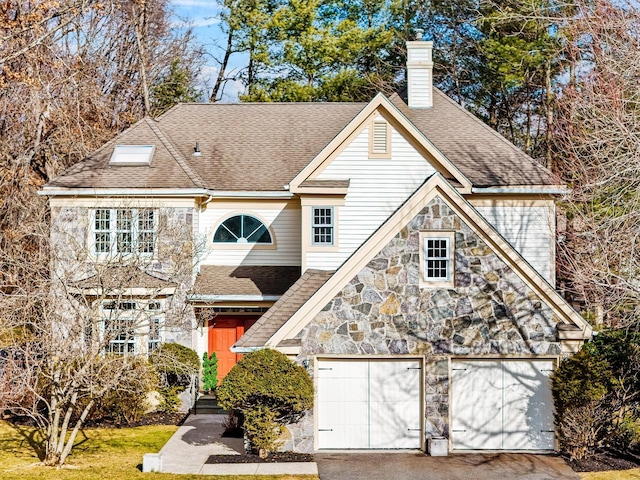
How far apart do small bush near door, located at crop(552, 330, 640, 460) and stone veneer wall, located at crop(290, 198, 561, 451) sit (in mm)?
677

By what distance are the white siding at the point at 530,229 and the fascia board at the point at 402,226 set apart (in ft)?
20.0

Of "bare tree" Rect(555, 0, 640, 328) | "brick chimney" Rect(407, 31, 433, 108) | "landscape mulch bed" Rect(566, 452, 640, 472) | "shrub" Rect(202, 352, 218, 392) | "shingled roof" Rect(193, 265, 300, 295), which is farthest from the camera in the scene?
"brick chimney" Rect(407, 31, 433, 108)

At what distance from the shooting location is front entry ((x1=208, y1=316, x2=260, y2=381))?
23422mm

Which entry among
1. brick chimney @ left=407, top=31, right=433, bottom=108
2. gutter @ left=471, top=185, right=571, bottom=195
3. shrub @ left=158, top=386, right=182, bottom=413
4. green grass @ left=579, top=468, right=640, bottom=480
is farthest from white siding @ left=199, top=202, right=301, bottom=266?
green grass @ left=579, top=468, right=640, bottom=480

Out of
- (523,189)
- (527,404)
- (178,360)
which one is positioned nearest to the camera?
(527,404)

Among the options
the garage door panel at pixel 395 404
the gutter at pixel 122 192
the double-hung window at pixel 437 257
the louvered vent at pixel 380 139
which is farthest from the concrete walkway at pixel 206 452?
the louvered vent at pixel 380 139

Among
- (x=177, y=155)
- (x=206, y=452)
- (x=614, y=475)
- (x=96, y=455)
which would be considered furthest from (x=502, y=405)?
(x=177, y=155)

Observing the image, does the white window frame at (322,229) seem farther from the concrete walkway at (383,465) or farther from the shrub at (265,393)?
the concrete walkway at (383,465)

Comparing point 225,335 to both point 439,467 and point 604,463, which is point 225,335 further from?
point 604,463

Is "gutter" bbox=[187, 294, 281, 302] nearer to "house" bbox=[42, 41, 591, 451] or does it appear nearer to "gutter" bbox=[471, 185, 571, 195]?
"house" bbox=[42, 41, 591, 451]

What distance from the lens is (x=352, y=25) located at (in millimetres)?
37500

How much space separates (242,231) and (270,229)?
0.86 meters

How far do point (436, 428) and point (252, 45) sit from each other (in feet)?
84.5

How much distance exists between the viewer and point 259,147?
2531 centimetres
